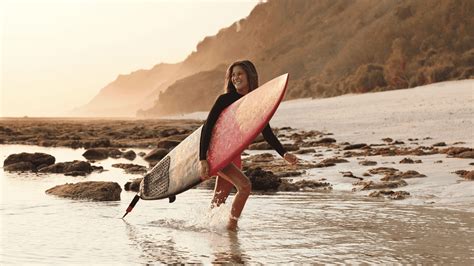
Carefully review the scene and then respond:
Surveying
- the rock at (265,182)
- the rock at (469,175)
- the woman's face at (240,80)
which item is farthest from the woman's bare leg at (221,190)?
the rock at (469,175)

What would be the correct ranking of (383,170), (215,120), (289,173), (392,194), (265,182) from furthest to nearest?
(289,173) < (383,170) < (265,182) < (392,194) < (215,120)

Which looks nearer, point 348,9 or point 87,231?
point 87,231

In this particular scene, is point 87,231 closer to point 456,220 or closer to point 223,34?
point 456,220

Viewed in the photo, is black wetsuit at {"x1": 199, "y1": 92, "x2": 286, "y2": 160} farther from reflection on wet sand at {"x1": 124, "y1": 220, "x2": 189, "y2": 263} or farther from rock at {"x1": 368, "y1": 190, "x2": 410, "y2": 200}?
rock at {"x1": 368, "y1": 190, "x2": 410, "y2": 200}

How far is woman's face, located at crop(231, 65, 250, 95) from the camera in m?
6.36

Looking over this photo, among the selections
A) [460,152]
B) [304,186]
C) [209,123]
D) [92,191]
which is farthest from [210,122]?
[460,152]

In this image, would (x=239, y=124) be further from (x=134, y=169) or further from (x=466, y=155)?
(x=134, y=169)

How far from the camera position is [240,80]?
6.43 m

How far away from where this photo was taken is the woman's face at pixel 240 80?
6.36 metres

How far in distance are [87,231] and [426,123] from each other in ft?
47.2

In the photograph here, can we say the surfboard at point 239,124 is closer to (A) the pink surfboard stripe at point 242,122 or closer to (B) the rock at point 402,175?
(A) the pink surfboard stripe at point 242,122

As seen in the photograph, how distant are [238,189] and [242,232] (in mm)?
432

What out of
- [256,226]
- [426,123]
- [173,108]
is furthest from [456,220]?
[173,108]

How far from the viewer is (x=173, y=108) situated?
13000 centimetres
